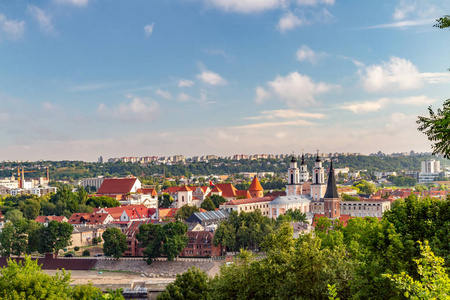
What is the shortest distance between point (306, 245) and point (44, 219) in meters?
57.4

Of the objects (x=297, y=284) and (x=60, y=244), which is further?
(x=60, y=244)

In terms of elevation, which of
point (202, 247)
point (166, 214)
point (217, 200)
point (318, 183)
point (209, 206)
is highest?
point (318, 183)

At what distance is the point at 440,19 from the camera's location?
973 centimetres

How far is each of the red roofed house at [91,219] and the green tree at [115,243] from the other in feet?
55.5

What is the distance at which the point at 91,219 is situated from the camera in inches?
2682

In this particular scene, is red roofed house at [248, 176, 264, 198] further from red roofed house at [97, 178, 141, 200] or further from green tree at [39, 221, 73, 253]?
green tree at [39, 221, 73, 253]

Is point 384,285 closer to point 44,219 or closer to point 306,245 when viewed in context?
point 306,245

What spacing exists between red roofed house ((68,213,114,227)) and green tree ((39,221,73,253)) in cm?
1422

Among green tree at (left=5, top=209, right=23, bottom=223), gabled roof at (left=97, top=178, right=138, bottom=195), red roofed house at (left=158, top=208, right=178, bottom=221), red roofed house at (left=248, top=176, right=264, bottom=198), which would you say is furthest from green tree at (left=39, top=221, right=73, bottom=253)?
gabled roof at (left=97, top=178, right=138, bottom=195)

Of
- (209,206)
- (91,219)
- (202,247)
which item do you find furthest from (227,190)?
(202,247)

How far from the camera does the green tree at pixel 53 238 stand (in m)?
52.0

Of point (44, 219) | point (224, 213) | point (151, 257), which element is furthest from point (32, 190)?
point (151, 257)

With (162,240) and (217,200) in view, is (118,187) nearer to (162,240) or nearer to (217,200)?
(217,200)

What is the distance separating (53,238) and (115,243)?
662cm
